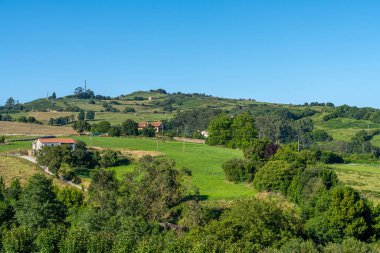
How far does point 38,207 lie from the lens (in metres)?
40.5

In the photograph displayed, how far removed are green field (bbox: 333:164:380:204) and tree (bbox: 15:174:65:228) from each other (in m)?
31.7

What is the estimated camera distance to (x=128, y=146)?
3223 inches

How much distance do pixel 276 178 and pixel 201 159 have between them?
23.5 metres

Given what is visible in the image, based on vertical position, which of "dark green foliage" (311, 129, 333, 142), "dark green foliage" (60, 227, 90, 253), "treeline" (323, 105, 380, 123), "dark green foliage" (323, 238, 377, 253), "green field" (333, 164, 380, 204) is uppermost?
"treeline" (323, 105, 380, 123)

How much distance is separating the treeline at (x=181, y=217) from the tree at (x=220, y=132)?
137ft

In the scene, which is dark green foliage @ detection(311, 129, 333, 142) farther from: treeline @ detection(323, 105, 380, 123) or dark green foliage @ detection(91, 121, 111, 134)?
dark green foliage @ detection(91, 121, 111, 134)

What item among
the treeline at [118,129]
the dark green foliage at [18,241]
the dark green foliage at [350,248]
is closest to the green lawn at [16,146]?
the treeline at [118,129]

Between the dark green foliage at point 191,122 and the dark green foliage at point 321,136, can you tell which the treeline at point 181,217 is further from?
the dark green foliage at point 191,122

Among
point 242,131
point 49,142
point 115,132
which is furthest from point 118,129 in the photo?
point 49,142

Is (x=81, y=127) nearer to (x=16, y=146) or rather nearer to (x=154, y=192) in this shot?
(x=16, y=146)

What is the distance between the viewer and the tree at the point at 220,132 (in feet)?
319

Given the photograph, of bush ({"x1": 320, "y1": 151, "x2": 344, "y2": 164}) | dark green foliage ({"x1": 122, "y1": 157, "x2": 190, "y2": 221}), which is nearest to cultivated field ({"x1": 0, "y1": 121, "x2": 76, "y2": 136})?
bush ({"x1": 320, "y1": 151, "x2": 344, "y2": 164})

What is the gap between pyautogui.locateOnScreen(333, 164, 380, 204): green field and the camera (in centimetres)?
5394

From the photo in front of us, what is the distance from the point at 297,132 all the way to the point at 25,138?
73807 millimetres
